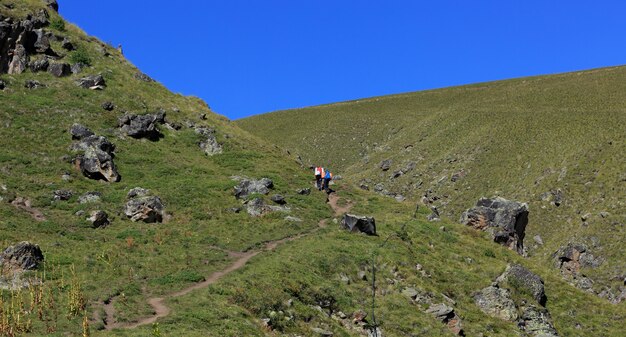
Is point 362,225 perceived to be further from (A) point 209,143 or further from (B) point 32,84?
(B) point 32,84

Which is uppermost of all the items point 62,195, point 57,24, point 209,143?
point 57,24

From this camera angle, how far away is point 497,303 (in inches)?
1358

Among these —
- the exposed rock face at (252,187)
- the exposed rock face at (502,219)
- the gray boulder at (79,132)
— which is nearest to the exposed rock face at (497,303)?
the exposed rock face at (502,219)

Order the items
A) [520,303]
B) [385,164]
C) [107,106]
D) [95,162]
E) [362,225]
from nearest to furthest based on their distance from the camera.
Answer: [520,303] < [362,225] < [95,162] < [107,106] < [385,164]

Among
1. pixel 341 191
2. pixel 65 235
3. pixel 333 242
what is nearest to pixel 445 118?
pixel 341 191

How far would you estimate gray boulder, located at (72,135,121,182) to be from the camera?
144ft

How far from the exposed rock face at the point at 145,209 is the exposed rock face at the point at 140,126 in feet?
45.5

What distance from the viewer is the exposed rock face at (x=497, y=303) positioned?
33969 mm

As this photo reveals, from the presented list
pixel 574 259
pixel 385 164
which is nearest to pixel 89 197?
pixel 574 259

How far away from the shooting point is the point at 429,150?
11150cm

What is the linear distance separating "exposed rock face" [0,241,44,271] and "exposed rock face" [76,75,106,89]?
33.4 metres

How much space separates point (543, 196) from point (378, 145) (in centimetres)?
5418

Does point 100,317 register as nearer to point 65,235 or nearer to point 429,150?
point 65,235

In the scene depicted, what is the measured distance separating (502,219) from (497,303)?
1541 cm
